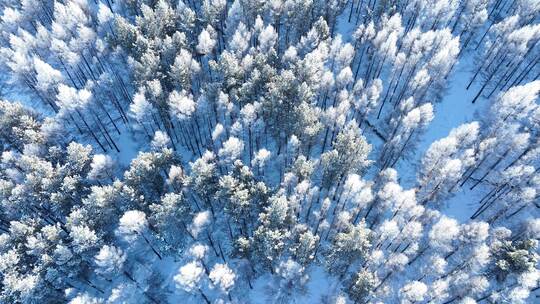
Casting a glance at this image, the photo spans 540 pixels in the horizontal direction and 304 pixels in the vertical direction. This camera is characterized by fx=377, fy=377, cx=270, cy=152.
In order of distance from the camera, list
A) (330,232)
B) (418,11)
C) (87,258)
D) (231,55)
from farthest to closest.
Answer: (418,11)
(231,55)
(330,232)
(87,258)

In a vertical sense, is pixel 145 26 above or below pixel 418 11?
Answer: below

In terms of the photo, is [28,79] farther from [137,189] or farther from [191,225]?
[191,225]

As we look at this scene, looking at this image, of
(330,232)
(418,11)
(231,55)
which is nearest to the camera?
(330,232)

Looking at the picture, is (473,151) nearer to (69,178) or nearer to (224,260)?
(224,260)

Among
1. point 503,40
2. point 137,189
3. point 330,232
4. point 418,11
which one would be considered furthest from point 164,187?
point 503,40

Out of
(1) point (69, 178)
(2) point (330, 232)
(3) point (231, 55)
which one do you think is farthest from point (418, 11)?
(1) point (69, 178)

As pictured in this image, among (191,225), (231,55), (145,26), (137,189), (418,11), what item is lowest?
(191,225)

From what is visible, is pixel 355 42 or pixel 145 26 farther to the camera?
pixel 355 42
